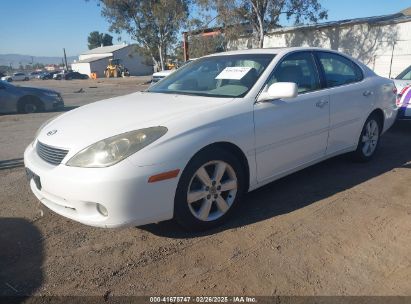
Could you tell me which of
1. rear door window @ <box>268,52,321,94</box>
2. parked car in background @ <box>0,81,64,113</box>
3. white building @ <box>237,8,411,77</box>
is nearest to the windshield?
rear door window @ <box>268,52,321,94</box>

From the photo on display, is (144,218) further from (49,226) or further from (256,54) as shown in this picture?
(256,54)

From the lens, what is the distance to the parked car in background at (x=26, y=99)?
11906 mm

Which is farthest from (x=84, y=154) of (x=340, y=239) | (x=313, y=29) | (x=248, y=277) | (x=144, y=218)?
(x=313, y=29)

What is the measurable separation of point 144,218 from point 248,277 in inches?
34.2

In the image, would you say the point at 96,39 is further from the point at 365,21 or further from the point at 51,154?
the point at 51,154

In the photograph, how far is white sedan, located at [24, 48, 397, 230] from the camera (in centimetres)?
279

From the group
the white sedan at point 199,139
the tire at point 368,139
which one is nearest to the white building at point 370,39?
the tire at point 368,139

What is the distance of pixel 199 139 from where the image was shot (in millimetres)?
3020

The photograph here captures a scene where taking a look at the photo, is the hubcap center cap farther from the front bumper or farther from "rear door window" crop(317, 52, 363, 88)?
"rear door window" crop(317, 52, 363, 88)

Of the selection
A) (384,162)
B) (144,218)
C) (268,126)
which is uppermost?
(268,126)

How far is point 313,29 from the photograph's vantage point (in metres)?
24.1

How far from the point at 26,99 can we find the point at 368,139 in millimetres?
10594

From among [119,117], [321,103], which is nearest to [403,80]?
[321,103]

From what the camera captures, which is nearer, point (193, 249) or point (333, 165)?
point (193, 249)
